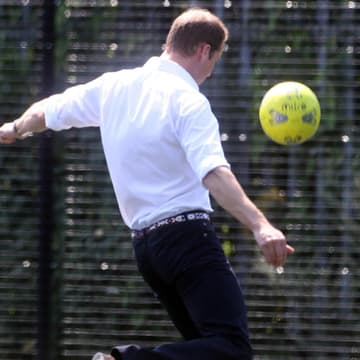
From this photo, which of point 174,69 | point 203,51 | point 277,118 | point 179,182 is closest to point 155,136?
point 179,182

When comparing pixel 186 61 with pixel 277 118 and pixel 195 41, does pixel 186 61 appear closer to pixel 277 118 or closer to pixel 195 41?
pixel 195 41

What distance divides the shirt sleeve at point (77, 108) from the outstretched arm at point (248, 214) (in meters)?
0.91

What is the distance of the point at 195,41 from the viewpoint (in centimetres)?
492

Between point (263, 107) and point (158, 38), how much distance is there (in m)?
1.53

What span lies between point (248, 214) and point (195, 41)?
966mm

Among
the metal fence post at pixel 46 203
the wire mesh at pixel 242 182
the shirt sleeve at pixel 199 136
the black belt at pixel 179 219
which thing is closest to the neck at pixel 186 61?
the shirt sleeve at pixel 199 136

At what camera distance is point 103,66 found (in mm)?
6941

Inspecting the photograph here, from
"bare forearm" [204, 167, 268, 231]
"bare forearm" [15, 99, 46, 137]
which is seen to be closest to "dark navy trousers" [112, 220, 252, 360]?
"bare forearm" [204, 167, 268, 231]

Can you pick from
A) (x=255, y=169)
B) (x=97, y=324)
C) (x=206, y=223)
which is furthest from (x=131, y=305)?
(x=206, y=223)

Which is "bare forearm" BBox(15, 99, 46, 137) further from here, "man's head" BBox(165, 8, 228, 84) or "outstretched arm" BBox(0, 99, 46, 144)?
"man's head" BBox(165, 8, 228, 84)

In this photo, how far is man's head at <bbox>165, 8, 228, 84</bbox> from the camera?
492cm

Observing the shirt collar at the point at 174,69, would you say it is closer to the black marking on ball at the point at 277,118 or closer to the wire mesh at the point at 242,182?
the black marking on ball at the point at 277,118

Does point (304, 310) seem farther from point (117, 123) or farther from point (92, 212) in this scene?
point (117, 123)

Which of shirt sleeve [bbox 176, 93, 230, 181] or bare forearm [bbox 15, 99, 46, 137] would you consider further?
bare forearm [bbox 15, 99, 46, 137]
